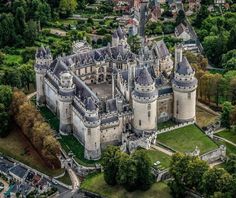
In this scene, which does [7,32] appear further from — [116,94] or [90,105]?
[90,105]

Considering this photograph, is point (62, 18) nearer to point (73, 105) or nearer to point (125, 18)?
point (125, 18)

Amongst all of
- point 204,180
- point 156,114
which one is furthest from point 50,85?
point 204,180

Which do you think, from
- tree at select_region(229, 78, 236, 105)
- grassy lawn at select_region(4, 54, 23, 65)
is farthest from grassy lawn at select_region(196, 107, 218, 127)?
grassy lawn at select_region(4, 54, 23, 65)

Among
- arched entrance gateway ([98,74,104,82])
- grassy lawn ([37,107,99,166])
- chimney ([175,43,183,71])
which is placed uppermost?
chimney ([175,43,183,71])

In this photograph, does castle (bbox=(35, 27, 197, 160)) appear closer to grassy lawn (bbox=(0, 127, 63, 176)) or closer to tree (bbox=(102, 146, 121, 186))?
tree (bbox=(102, 146, 121, 186))

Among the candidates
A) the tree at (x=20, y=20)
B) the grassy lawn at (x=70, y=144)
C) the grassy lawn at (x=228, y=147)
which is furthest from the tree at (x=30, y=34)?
the grassy lawn at (x=228, y=147)

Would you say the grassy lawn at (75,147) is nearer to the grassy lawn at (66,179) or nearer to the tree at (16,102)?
the grassy lawn at (66,179)

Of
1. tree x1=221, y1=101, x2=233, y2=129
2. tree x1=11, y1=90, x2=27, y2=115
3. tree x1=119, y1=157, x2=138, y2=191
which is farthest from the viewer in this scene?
tree x1=11, y1=90, x2=27, y2=115

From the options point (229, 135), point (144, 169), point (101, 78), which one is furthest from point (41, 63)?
point (229, 135)
